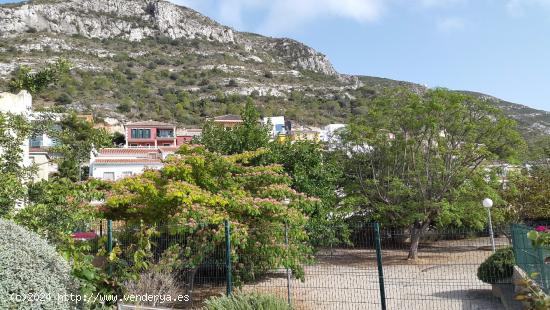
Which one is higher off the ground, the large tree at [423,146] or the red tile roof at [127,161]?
the red tile roof at [127,161]

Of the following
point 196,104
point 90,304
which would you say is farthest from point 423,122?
point 196,104

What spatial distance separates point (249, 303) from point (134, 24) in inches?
4825

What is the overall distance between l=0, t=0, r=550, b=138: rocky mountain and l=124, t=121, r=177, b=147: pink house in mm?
10570

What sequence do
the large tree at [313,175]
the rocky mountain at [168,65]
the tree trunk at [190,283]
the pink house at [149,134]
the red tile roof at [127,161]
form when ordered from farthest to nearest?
the rocky mountain at [168,65], the pink house at [149,134], the red tile roof at [127,161], the large tree at [313,175], the tree trunk at [190,283]

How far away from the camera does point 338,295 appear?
11.2 metres

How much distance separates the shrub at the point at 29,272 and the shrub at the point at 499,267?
8868 mm

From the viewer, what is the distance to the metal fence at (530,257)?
6.91 m

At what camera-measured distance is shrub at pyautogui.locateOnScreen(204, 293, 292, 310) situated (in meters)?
6.49

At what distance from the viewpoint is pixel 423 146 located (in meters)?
20.5

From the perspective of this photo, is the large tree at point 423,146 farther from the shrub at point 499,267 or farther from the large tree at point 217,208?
the large tree at point 217,208

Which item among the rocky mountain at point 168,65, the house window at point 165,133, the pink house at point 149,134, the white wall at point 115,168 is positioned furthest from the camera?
the rocky mountain at point 168,65

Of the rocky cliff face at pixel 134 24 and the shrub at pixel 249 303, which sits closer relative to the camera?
the shrub at pixel 249 303

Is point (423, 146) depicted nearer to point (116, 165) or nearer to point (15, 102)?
point (15, 102)

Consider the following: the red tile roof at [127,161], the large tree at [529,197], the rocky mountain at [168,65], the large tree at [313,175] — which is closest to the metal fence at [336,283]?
the large tree at [313,175]
